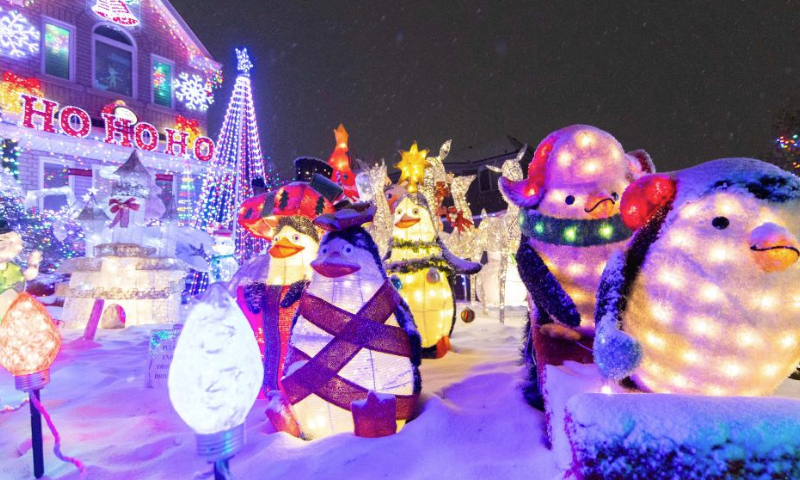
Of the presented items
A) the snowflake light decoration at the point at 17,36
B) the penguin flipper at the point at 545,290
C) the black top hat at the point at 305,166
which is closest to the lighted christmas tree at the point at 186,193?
the snowflake light decoration at the point at 17,36

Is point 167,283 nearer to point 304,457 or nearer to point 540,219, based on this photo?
point 304,457

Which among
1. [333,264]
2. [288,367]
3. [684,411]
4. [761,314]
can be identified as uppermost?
[333,264]

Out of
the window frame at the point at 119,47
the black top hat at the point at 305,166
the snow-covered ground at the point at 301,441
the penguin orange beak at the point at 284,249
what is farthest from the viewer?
the window frame at the point at 119,47

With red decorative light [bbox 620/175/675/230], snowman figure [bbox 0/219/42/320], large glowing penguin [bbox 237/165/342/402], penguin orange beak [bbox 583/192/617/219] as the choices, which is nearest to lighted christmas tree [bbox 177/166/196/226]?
snowman figure [bbox 0/219/42/320]

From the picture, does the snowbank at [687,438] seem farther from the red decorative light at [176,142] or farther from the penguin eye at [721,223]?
the red decorative light at [176,142]

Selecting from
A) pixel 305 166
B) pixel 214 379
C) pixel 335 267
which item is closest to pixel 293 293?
pixel 335 267

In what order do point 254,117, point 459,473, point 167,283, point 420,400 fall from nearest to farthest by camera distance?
point 459,473 < point 420,400 < point 167,283 < point 254,117

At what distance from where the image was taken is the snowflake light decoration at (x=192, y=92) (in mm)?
15555

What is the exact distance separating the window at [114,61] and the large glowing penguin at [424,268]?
1333cm

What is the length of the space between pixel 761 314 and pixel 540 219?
1.16m

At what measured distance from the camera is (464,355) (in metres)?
4.96

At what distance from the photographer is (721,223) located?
5.35ft

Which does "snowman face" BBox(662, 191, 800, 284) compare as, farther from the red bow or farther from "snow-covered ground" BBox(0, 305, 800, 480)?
the red bow

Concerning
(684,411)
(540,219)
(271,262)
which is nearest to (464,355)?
(271,262)
